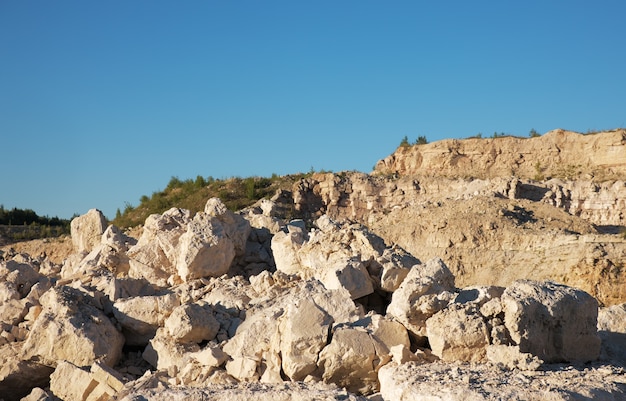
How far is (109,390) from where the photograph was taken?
7516 millimetres

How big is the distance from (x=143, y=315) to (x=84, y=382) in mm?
1230

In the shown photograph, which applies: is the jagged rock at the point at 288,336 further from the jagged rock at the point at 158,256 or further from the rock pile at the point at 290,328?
the jagged rock at the point at 158,256

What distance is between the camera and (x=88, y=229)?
15062 millimetres

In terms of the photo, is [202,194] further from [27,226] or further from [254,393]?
[254,393]

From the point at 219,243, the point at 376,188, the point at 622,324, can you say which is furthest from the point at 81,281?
the point at 376,188

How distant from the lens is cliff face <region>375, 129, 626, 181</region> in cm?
2944

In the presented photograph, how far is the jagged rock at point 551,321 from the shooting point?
669 cm

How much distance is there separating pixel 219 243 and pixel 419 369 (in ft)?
15.7

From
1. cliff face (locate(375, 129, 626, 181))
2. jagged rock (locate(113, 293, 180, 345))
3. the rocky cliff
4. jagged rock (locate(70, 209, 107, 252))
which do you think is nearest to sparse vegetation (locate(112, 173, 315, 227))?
the rocky cliff

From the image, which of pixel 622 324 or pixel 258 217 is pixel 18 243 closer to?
pixel 258 217

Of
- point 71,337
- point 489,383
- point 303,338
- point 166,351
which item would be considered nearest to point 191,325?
point 166,351

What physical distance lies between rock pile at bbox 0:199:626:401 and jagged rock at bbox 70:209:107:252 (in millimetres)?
3939

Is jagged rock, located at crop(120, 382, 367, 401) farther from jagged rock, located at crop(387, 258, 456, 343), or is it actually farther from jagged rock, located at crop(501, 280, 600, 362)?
jagged rock, located at crop(501, 280, 600, 362)

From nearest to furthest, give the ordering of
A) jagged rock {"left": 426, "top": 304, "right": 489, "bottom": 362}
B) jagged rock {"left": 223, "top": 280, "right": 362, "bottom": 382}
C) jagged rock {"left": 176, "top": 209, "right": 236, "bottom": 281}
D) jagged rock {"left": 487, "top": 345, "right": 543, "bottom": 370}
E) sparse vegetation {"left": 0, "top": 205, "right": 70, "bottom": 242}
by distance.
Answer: jagged rock {"left": 487, "top": 345, "right": 543, "bottom": 370}, jagged rock {"left": 426, "top": 304, "right": 489, "bottom": 362}, jagged rock {"left": 223, "top": 280, "right": 362, "bottom": 382}, jagged rock {"left": 176, "top": 209, "right": 236, "bottom": 281}, sparse vegetation {"left": 0, "top": 205, "right": 70, "bottom": 242}
